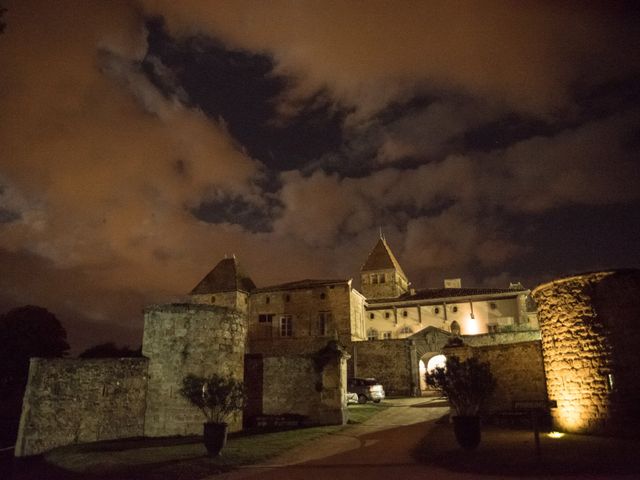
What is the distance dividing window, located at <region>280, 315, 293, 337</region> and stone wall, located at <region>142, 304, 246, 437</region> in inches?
927

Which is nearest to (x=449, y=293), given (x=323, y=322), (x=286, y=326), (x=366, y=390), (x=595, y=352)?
(x=323, y=322)

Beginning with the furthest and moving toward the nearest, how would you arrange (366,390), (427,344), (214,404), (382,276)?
1. (382,276)
2. (427,344)
3. (366,390)
4. (214,404)

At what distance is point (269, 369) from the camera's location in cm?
1938

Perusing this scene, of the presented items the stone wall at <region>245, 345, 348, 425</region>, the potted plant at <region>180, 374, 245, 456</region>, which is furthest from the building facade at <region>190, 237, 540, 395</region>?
the potted plant at <region>180, 374, 245, 456</region>

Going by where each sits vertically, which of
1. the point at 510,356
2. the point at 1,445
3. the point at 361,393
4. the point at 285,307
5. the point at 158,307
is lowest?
the point at 1,445

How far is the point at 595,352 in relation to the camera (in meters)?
13.7

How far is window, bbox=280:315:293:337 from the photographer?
41000mm

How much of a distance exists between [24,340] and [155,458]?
3709 cm

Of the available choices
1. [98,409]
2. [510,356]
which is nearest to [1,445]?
[98,409]

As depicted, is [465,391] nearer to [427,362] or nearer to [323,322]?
[427,362]

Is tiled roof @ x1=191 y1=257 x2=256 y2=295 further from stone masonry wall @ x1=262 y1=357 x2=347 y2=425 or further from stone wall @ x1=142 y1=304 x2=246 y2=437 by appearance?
stone wall @ x1=142 y1=304 x2=246 y2=437

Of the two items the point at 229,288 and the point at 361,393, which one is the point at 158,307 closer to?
the point at 361,393

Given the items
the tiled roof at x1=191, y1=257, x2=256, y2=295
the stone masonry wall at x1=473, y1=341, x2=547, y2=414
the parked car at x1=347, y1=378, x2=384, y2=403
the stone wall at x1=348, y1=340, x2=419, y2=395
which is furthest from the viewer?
the tiled roof at x1=191, y1=257, x2=256, y2=295

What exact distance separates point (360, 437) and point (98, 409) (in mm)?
8821
